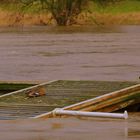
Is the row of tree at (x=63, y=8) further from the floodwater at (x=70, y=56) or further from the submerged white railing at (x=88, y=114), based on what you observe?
the submerged white railing at (x=88, y=114)

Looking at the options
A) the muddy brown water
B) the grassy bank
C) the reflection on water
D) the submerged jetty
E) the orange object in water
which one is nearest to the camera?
the reflection on water

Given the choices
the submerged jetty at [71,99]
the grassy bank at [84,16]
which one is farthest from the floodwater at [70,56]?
the grassy bank at [84,16]

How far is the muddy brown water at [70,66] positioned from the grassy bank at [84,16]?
900cm

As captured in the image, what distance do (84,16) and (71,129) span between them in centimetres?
3821

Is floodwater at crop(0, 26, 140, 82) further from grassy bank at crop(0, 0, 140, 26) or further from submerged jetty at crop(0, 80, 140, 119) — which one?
grassy bank at crop(0, 0, 140, 26)

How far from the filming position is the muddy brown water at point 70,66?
33.7 ft

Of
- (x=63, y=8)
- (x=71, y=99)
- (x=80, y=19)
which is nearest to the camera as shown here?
(x=71, y=99)

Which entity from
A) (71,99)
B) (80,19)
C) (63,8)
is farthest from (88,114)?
(80,19)

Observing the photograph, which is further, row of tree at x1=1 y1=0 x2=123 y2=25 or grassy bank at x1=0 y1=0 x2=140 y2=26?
grassy bank at x1=0 y1=0 x2=140 y2=26

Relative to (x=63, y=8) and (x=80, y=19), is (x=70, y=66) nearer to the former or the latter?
(x=63, y=8)

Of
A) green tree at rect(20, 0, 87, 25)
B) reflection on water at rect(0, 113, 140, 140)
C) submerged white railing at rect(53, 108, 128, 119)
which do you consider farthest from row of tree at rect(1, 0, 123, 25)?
reflection on water at rect(0, 113, 140, 140)

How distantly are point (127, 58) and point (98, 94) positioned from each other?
10.5 meters

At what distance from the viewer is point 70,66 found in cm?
2077

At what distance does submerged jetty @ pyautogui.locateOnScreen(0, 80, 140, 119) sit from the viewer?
11.8 metres
